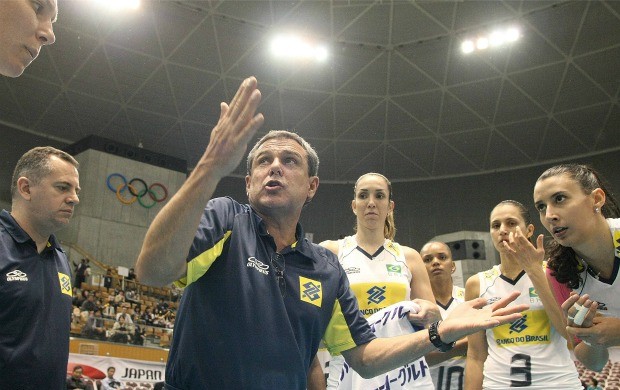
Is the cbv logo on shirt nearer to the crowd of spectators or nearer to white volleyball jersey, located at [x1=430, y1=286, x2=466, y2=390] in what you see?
white volleyball jersey, located at [x1=430, y1=286, x2=466, y2=390]

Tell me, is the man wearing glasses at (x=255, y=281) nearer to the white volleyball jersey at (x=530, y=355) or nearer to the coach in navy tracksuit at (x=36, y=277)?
the coach in navy tracksuit at (x=36, y=277)

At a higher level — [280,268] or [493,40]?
[493,40]

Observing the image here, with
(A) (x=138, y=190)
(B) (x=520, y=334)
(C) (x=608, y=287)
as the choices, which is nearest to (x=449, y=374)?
(B) (x=520, y=334)

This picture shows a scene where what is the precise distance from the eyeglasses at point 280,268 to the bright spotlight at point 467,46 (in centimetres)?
1894

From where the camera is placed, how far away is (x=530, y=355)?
508 centimetres

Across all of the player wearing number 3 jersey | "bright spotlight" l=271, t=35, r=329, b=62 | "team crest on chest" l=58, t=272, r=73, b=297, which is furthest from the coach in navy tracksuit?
"bright spotlight" l=271, t=35, r=329, b=62

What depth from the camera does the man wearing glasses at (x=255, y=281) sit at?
2.47 m

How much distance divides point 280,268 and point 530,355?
307cm

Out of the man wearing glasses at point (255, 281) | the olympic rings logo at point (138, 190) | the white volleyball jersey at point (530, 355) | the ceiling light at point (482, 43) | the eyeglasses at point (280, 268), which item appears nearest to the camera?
the man wearing glasses at point (255, 281)

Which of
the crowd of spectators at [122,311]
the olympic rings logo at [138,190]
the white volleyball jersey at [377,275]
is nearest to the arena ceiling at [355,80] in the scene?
the olympic rings logo at [138,190]

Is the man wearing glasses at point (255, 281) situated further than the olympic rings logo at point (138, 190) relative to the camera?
No

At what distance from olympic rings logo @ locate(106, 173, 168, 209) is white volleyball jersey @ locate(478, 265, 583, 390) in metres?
21.7

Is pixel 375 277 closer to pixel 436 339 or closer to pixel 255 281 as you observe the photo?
pixel 436 339

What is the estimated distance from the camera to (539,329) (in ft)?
16.8
